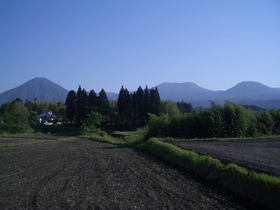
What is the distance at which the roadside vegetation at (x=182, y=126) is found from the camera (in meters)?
9.18

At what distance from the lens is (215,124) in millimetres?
26984

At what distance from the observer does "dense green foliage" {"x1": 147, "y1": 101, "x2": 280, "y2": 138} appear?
88.6 ft

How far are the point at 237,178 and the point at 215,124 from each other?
1784 cm

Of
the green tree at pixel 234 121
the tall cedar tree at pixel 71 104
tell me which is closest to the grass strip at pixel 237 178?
the green tree at pixel 234 121

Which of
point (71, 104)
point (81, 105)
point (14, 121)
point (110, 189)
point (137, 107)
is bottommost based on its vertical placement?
point (110, 189)

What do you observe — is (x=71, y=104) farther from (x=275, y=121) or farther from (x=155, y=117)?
(x=275, y=121)

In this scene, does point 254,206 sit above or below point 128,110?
below

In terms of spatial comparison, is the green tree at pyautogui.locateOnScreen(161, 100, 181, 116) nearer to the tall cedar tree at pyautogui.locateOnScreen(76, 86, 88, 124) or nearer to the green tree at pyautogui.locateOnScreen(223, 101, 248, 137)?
the green tree at pyautogui.locateOnScreen(223, 101, 248, 137)

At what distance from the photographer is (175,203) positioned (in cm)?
800

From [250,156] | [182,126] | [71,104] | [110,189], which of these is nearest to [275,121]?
[182,126]

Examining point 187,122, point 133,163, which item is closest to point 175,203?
point 133,163

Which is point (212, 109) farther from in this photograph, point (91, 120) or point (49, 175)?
point (91, 120)

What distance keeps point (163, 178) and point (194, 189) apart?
6.65 feet

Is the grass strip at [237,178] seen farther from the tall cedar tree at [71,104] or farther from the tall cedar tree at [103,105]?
the tall cedar tree at [71,104]
